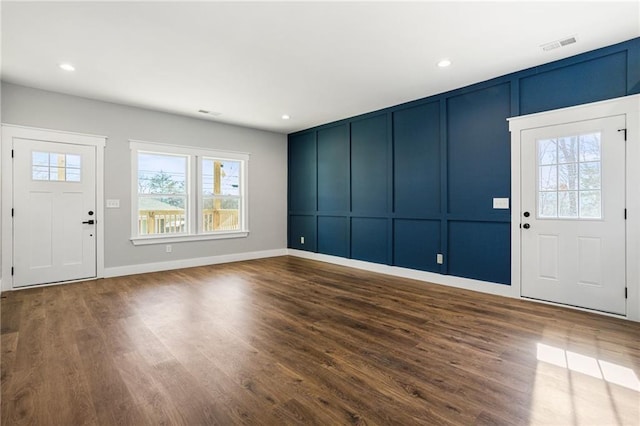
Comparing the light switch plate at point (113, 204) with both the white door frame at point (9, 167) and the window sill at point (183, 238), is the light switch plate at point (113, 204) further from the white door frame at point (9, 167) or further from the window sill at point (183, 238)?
the white door frame at point (9, 167)

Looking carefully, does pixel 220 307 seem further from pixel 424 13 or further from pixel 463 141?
pixel 463 141

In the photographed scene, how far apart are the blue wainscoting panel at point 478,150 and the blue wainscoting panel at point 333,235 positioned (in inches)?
86.3

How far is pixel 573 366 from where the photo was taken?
2225 mm

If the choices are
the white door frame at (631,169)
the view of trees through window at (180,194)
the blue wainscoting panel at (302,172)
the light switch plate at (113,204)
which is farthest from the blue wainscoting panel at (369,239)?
the light switch plate at (113,204)

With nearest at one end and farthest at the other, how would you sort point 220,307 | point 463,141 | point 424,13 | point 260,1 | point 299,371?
point 299,371 < point 260,1 < point 424,13 < point 220,307 < point 463,141

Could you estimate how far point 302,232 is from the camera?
7.05 metres

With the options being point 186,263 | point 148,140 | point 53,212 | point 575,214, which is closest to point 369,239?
point 575,214

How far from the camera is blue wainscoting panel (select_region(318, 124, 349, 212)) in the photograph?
6062 millimetres

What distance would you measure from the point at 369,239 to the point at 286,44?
3550 millimetres

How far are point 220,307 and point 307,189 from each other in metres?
3.86

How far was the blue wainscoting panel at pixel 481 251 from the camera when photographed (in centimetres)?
398

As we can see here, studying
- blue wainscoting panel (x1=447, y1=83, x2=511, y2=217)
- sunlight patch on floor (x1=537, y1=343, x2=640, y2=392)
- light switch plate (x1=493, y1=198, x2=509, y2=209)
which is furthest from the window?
sunlight patch on floor (x1=537, y1=343, x2=640, y2=392)

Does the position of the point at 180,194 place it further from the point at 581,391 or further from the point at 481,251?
the point at 581,391

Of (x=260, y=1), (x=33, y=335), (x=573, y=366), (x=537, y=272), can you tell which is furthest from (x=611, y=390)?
(x=33, y=335)
